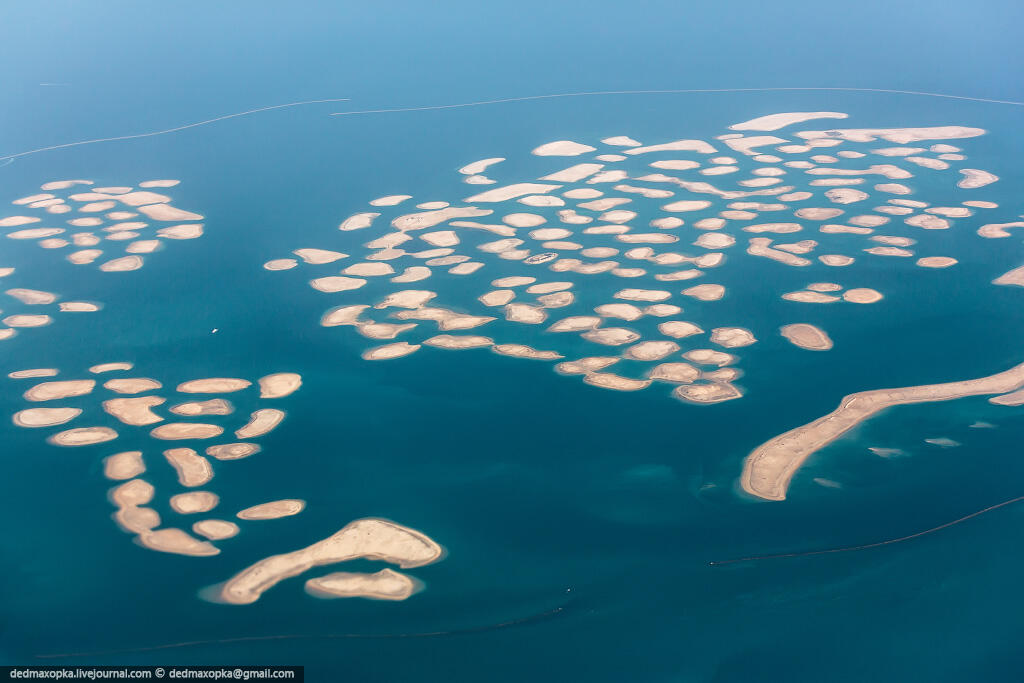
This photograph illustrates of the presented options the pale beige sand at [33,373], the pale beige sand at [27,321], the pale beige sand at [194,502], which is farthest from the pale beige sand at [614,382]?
the pale beige sand at [27,321]

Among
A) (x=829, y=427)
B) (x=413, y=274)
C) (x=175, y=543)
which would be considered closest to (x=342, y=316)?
(x=413, y=274)

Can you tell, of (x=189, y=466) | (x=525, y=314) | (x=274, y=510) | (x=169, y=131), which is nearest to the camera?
A: (x=274, y=510)

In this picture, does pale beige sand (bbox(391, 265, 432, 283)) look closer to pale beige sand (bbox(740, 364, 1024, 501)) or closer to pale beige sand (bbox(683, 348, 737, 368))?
pale beige sand (bbox(683, 348, 737, 368))

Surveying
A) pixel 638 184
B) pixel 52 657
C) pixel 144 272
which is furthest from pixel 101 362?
pixel 638 184

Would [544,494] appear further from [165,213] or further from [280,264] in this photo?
[165,213]

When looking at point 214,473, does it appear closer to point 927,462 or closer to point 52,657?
point 52,657
